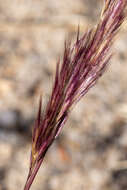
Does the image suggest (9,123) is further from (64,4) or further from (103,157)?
(64,4)

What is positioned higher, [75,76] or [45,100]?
[75,76]

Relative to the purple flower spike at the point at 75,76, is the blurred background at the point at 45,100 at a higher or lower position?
lower

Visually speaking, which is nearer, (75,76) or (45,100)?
(75,76)

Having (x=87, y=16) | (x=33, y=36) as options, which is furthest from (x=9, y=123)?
(x=87, y=16)

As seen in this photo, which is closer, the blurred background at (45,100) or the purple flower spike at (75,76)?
the purple flower spike at (75,76)

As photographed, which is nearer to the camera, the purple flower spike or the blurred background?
the purple flower spike
